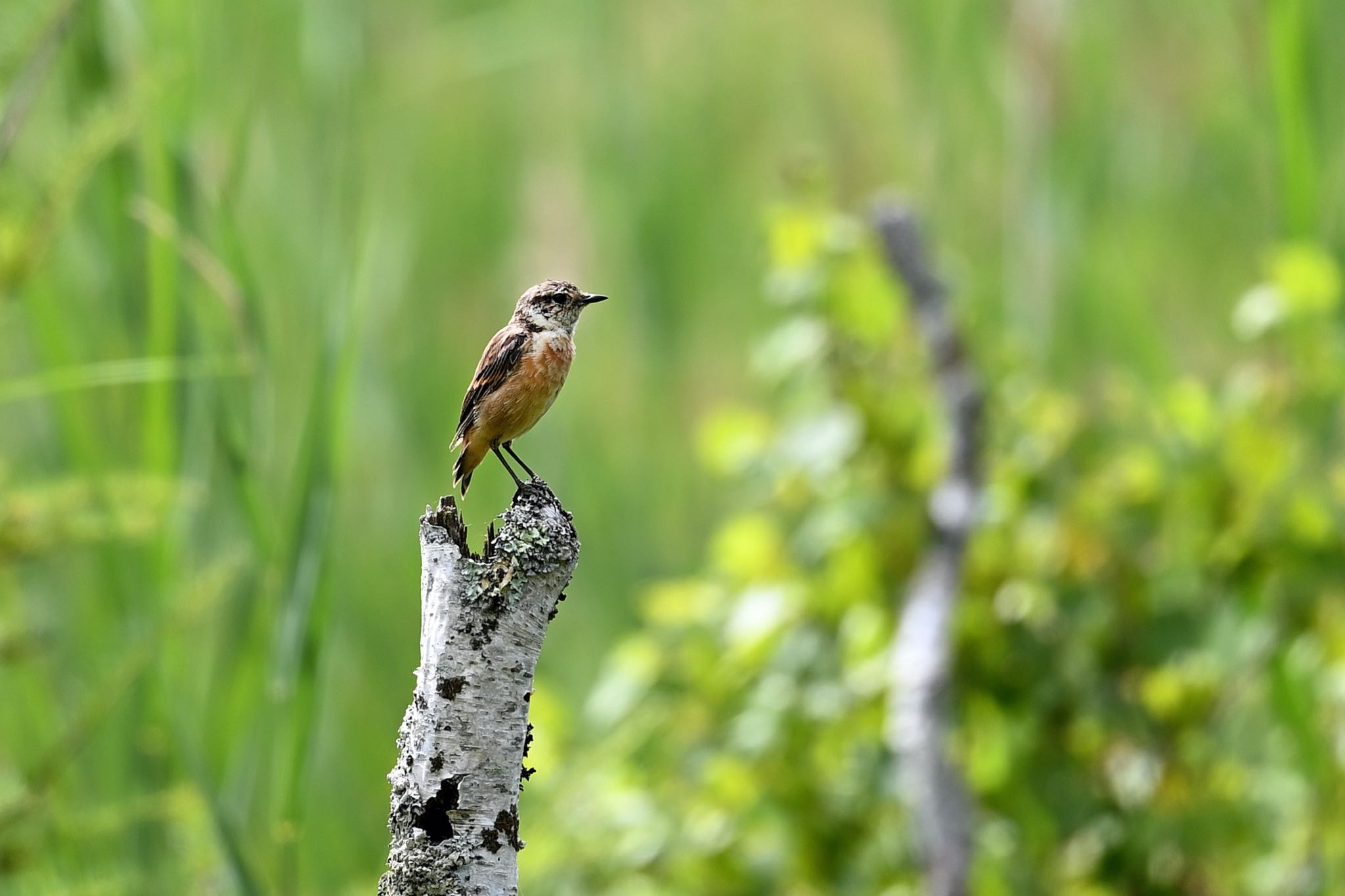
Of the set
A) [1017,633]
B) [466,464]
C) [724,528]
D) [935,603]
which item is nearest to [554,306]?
[466,464]

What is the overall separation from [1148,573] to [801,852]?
79 cm

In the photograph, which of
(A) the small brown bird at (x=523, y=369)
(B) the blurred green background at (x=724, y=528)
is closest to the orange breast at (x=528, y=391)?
(A) the small brown bird at (x=523, y=369)

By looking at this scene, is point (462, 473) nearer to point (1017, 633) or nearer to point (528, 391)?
point (528, 391)

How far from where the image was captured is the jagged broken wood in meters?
2.24

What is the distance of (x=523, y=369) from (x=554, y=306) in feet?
0.30

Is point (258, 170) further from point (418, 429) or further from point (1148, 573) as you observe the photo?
point (1148, 573)

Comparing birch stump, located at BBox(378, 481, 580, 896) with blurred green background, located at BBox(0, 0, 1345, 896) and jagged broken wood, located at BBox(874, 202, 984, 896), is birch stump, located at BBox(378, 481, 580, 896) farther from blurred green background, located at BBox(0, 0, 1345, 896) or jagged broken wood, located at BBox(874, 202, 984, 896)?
jagged broken wood, located at BBox(874, 202, 984, 896)

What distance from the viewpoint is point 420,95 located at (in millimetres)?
4887

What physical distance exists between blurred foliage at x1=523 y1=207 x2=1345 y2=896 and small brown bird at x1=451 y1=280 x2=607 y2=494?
3.22 ft

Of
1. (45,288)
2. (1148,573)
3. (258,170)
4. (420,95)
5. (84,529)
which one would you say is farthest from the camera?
(420,95)

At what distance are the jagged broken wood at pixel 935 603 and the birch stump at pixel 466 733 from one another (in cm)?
135

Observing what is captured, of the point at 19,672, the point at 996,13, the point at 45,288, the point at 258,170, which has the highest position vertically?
the point at 996,13

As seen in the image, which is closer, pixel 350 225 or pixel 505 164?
pixel 350 225

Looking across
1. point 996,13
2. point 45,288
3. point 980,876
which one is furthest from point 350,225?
point 996,13
